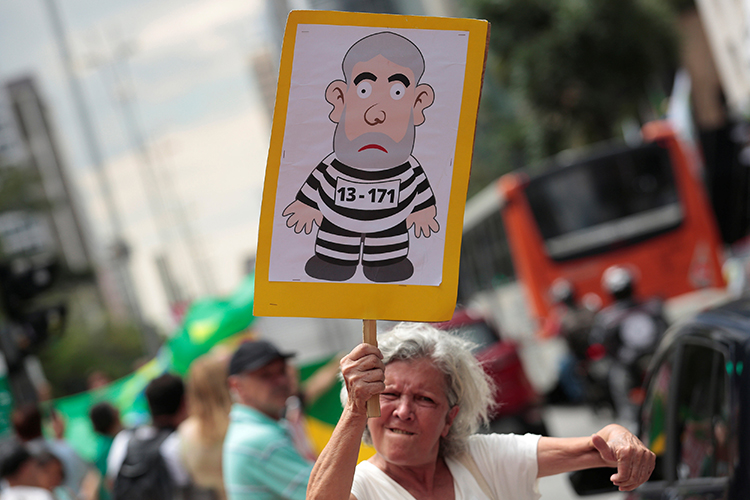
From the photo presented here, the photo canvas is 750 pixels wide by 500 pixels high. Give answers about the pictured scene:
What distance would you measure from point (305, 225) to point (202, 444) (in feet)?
10.1

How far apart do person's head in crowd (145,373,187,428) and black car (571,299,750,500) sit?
2.87 m

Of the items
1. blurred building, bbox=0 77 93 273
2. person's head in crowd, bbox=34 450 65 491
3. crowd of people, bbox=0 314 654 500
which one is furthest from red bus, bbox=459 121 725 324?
blurred building, bbox=0 77 93 273

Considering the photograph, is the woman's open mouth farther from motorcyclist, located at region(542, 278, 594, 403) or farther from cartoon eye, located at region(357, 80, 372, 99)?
motorcyclist, located at region(542, 278, 594, 403)

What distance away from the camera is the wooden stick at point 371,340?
2.34 m

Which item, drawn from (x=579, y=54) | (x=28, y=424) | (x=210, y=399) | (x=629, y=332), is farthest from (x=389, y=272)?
(x=579, y=54)

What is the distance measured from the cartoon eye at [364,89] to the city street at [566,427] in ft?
21.7

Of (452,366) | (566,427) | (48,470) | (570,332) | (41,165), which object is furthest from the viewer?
(41,165)

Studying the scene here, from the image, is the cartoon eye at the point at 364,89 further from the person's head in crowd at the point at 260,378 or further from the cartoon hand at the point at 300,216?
the person's head in crowd at the point at 260,378

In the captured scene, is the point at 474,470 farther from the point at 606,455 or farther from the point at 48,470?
the point at 48,470

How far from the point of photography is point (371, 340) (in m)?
2.43

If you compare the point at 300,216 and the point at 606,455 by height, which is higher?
the point at 300,216

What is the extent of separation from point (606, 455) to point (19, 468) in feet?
14.8

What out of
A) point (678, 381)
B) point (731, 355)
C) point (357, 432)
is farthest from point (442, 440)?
point (678, 381)

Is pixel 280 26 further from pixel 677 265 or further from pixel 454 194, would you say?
pixel 454 194
